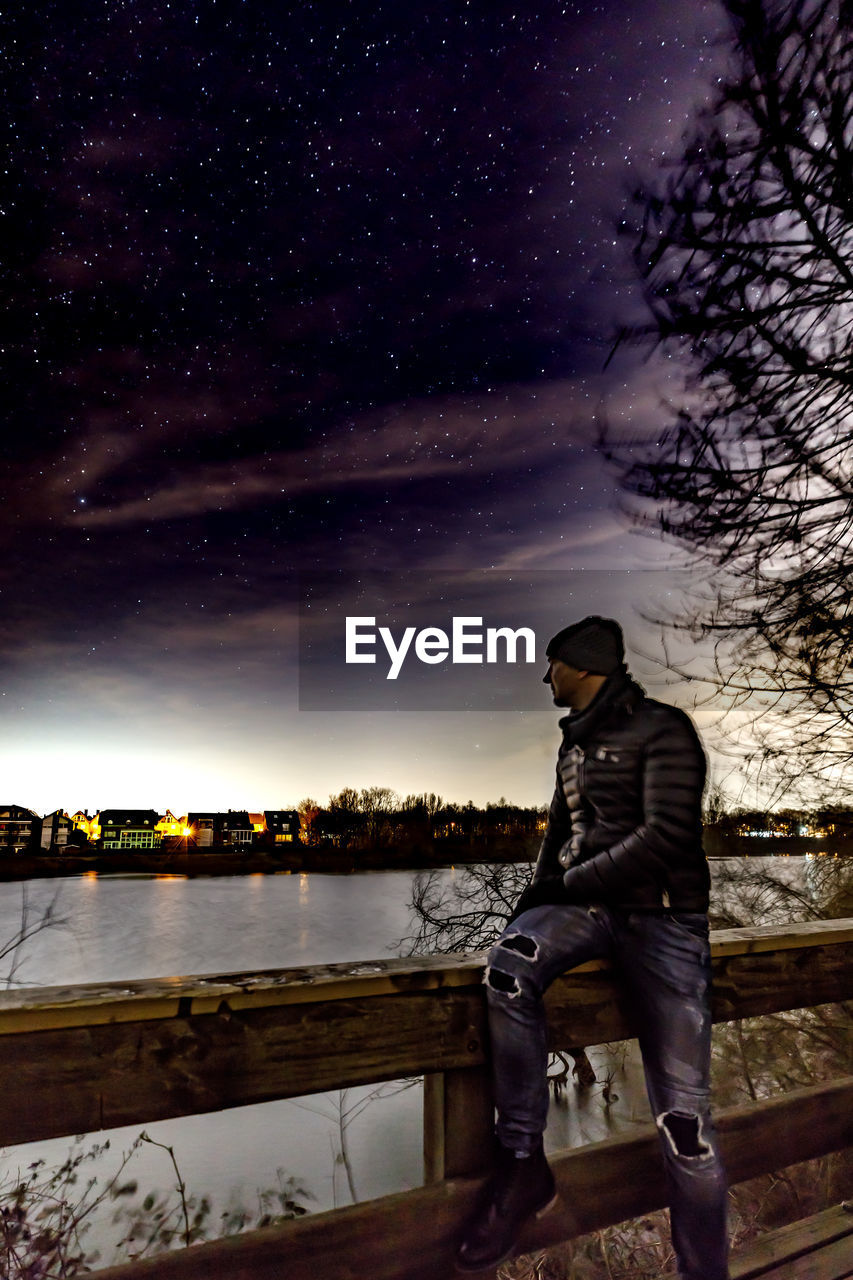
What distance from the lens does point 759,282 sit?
15.2ft

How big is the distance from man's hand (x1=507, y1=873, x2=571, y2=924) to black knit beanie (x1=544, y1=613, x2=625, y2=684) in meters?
0.59

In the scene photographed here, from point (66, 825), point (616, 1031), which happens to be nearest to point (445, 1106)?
point (616, 1031)

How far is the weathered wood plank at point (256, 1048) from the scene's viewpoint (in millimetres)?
1535

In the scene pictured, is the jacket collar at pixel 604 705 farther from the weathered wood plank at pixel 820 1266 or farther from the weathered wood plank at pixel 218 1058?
the weathered wood plank at pixel 820 1266

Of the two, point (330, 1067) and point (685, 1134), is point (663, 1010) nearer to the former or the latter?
point (685, 1134)

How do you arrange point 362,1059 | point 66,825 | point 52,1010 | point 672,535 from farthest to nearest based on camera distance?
point 66,825, point 672,535, point 362,1059, point 52,1010

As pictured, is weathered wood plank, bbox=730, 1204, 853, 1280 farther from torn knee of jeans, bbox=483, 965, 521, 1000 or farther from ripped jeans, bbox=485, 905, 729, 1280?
torn knee of jeans, bbox=483, 965, 521, 1000

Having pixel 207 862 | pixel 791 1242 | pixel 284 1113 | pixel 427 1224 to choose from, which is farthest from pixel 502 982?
pixel 207 862

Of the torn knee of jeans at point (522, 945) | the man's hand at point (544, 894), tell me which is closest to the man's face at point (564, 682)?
the man's hand at point (544, 894)

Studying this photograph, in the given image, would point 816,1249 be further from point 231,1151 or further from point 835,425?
point 231,1151

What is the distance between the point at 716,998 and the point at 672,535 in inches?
119

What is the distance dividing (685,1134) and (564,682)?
1.19 m

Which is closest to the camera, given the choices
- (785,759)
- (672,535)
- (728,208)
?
(728,208)

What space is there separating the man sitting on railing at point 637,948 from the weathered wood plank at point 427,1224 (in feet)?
0.37
